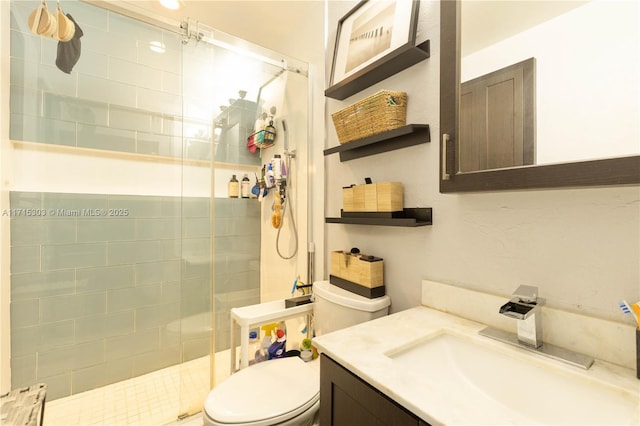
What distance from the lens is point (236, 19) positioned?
6.57ft

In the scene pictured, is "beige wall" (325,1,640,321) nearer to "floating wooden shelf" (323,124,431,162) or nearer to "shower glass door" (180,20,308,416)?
"floating wooden shelf" (323,124,431,162)

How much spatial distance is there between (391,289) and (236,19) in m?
2.06

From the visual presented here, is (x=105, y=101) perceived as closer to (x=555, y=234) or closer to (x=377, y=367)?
(x=377, y=367)

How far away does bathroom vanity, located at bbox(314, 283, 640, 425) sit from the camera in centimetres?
56

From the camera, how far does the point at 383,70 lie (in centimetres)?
127

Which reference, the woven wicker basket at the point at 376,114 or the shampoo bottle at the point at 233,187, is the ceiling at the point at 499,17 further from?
the shampoo bottle at the point at 233,187

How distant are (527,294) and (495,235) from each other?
0.71 ft

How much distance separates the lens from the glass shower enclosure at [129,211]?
1.60m

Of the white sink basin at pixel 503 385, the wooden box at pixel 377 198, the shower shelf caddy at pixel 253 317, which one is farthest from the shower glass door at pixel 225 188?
the white sink basin at pixel 503 385

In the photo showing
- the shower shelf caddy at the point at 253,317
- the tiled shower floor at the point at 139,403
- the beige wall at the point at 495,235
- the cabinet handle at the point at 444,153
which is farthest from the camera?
the tiled shower floor at the point at 139,403

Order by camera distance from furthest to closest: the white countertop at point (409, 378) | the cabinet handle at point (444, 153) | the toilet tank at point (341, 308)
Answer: the toilet tank at point (341, 308) → the cabinet handle at point (444, 153) → the white countertop at point (409, 378)

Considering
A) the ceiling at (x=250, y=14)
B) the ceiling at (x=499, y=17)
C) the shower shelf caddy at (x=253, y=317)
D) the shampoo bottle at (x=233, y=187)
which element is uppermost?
the ceiling at (x=250, y=14)

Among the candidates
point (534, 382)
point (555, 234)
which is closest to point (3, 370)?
point (534, 382)

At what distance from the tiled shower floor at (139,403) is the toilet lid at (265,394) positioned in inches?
18.8
